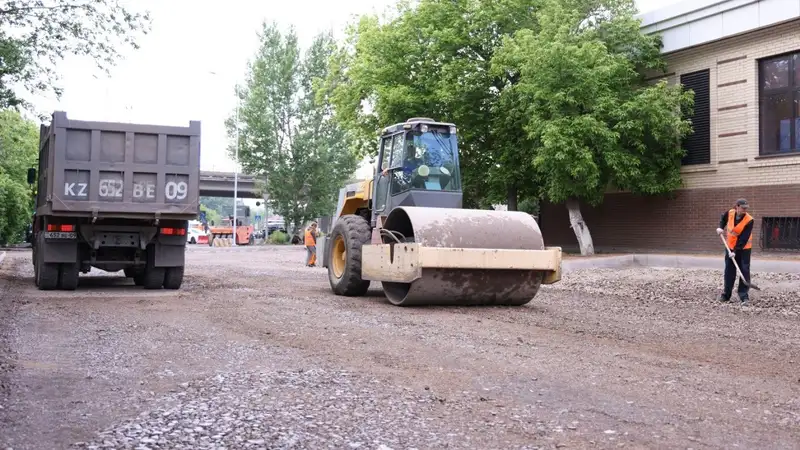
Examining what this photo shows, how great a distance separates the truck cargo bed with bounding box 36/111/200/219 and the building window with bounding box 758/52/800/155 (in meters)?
13.5

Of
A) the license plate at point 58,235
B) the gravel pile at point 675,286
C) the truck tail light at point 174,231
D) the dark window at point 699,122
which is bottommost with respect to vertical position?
the gravel pile at point 675,286

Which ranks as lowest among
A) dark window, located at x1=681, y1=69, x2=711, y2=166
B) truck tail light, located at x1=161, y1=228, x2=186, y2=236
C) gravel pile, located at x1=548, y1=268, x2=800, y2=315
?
gravel pile, located at x1=548, y1=268, x2=800, y2=315

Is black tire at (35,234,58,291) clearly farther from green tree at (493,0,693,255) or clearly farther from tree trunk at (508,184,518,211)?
tree trunk at (508,184,518,211)

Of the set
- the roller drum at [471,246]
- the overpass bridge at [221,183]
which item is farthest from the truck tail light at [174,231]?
the overpass bridge at [221,183]

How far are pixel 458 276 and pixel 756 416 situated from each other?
6072 mm

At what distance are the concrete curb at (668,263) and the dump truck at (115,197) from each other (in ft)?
32.4

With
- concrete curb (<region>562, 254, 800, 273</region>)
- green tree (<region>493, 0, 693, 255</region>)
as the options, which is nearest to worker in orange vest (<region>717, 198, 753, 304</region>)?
concrete curb (<region>562, 254, 800, 273</region>)

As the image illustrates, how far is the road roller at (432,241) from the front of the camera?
11.1 meters

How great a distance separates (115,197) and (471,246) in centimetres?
619

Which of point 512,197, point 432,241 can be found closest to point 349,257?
point 432,241

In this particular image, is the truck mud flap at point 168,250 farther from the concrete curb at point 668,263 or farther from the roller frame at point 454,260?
the concrete curb at point 668,263

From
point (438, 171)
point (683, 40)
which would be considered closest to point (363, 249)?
point (438, 171)

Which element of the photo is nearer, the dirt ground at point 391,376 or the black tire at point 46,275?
the dirt ground at point 391,376

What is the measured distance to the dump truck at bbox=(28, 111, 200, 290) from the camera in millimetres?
13367
